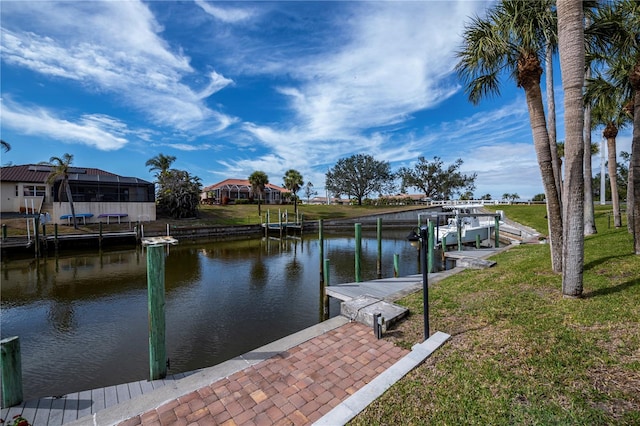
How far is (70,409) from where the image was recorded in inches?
143

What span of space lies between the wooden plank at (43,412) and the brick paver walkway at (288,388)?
124 centimetres

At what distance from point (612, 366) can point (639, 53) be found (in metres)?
7.99

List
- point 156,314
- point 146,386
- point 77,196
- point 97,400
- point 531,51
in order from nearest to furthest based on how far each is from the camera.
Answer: point 97,400 → point 146,386 → point 156,314 → point 531,51 → point 77,196

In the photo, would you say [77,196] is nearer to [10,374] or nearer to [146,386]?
[10,374]

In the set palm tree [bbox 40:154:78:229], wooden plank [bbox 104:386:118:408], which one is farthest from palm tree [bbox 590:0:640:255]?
palm tree [bbox 40:154:78:229]

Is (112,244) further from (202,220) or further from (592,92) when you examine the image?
(592,92)

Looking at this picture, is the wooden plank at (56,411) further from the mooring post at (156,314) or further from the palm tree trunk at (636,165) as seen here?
the palm tree trunk at (636,165)

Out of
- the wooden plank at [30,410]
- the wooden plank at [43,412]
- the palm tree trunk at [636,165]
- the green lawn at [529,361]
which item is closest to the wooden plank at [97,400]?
the wooden plank at [43,412]

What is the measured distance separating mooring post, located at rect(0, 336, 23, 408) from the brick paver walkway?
1.83 meters

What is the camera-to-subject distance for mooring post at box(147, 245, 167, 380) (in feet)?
14.2

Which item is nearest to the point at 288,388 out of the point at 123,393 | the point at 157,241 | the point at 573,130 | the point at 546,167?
the point at 123,393

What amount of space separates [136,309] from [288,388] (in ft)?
25.2

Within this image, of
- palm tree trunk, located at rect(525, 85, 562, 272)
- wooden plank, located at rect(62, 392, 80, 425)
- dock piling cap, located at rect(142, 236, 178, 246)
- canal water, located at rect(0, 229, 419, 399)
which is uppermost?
palm tree trunk, located at rect(525, 85, 562, 272)

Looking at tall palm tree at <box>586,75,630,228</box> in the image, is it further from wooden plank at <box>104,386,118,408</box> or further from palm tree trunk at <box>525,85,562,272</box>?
wooden plank at <box>104,386,118,408</box>
